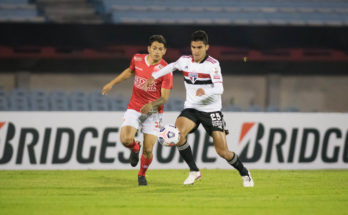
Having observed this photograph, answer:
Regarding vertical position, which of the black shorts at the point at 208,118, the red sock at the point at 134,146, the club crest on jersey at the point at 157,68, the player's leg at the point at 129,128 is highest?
the club crest on jersey at the point at 157,68

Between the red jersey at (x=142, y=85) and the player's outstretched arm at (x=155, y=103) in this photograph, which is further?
the red jersey at (x=142, y=85)

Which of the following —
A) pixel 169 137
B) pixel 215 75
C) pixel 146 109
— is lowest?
pixel 169 137

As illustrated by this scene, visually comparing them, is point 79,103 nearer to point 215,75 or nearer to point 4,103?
point 4,103

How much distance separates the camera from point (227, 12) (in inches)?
883

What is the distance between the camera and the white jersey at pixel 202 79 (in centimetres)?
880

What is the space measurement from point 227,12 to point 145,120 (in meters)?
13.5

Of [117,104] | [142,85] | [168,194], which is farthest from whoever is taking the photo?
[117,104]

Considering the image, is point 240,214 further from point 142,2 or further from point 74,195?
point 142,2

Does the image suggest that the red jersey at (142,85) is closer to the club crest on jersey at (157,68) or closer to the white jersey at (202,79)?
the club crest on jersey at (157,68)

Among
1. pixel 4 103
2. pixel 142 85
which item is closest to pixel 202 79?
pixel 142 85

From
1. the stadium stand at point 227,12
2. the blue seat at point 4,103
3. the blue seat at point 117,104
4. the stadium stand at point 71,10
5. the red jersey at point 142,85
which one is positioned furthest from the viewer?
the stadium stand at point 71,10

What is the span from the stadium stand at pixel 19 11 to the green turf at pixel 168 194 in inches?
387

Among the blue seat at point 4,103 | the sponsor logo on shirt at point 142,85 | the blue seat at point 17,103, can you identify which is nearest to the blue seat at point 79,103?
the blue seat at point 17,103

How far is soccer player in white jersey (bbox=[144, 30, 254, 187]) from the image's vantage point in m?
8.86
